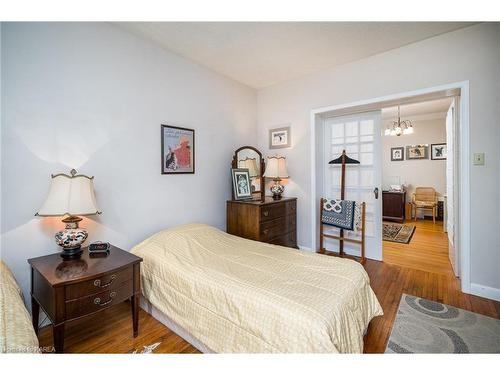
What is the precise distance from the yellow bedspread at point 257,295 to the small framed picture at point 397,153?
212 inches

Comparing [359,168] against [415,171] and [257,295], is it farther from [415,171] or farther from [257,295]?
[415,171]

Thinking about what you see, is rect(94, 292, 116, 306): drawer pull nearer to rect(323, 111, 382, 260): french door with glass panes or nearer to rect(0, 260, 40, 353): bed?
rect(0, 260, 40, 353): bed

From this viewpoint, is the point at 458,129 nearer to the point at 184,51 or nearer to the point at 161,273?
the point at 184,51

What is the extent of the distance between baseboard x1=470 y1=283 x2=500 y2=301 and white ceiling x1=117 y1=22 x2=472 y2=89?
2445 millimetres

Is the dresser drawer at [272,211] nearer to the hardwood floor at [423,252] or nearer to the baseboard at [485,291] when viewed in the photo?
the hardwood floor at [423,252]

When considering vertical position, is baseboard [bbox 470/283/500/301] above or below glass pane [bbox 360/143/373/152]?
below

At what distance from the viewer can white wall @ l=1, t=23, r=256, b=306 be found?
162cm

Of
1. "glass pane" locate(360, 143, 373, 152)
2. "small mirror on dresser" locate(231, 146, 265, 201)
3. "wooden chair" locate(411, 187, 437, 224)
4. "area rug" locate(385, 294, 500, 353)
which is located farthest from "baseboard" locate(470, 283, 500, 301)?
"wooden chair" locate(411, 187, 437, 224)

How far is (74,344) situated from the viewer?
1.60 meters

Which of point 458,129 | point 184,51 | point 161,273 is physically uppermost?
point 184,51

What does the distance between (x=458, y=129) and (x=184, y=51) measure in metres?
3.02

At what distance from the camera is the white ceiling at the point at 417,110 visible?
4629mm
